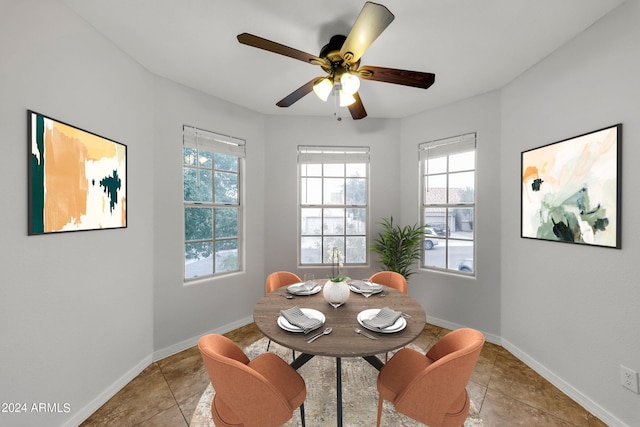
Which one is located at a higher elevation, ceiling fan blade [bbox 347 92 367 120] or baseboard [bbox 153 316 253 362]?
ceiling fan blade [bbox 347 92 367 120]

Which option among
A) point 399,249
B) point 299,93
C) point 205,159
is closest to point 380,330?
point 299,93

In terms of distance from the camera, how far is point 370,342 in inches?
51.3

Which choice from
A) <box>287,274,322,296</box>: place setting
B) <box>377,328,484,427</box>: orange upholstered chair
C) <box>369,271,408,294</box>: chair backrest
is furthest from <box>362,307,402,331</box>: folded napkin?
<box>369,271,408,294</box>: chair backrest

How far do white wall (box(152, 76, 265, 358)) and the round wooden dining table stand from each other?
121cm

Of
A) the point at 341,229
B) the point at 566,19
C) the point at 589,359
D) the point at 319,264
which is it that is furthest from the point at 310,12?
the point at 589,359

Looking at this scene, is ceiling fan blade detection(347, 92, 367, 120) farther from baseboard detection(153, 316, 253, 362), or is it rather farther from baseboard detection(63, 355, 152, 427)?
baseboard detection(63, 355, 152, 427)

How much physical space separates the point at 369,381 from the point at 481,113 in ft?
9.71

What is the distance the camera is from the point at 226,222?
3.08m

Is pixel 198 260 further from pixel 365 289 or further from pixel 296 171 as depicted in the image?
pixel 365 289

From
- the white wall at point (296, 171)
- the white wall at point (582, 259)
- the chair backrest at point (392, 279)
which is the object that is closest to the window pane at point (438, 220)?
the white wall at point (296, 171)

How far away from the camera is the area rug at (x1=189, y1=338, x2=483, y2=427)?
5.49 ft

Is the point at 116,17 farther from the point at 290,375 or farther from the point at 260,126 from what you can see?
the point at 290,375

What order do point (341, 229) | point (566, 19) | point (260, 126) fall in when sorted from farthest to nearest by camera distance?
point (341, 229)
point (260, 126)
point (566, 19)

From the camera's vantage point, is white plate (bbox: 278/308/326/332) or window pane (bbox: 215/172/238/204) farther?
window pane (bbox: 215/172/238/204)
